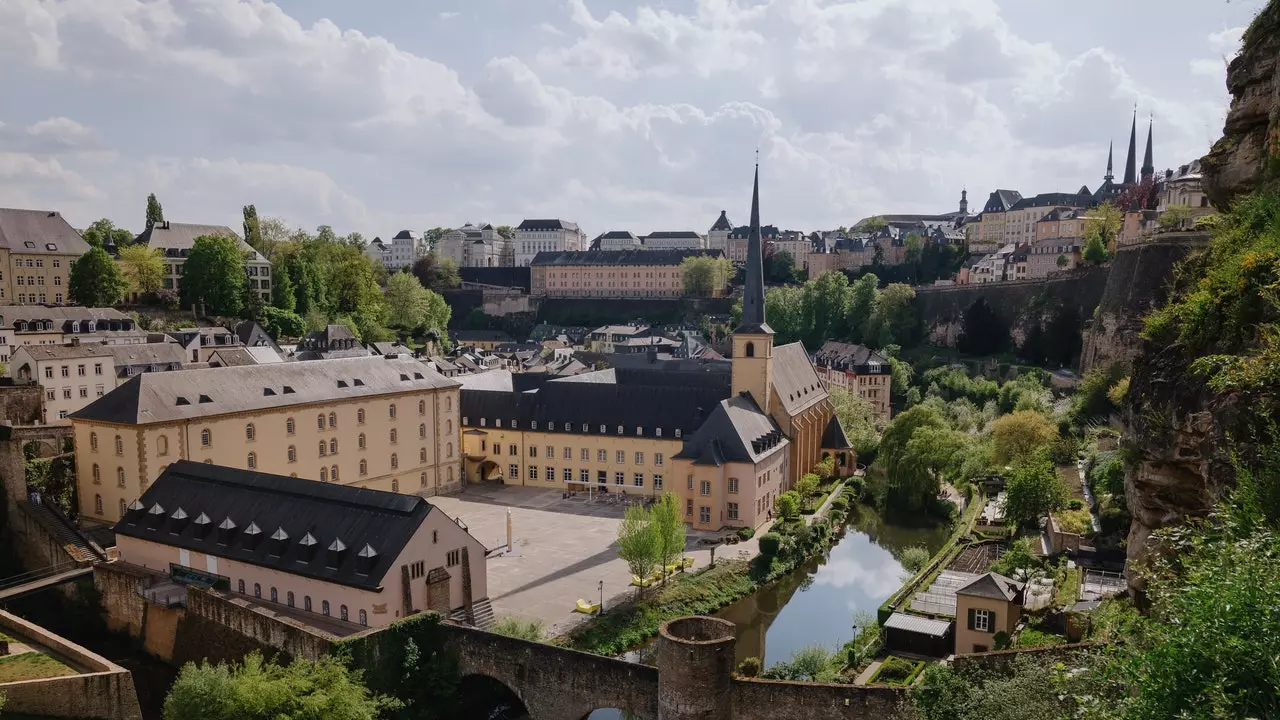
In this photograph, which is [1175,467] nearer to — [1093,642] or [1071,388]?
[1093,642]

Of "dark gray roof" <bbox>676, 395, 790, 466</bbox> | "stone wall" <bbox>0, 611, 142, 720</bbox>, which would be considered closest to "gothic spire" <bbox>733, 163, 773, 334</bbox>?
"dark gray roof" <bbox>676, 395, 790, 466</bbox>

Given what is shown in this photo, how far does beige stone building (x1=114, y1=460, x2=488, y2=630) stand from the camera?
2552cm

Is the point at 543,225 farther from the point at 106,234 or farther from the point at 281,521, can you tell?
the point at 281,521

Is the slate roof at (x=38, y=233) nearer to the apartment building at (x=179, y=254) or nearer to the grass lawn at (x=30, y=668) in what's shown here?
the apartment building at (x=179, y=254)

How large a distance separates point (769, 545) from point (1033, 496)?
431 inches

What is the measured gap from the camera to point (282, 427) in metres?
39.4

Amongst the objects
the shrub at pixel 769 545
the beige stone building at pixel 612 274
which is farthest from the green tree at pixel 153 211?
the shrub at pixel 769 545

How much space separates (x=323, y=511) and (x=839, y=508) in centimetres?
2703

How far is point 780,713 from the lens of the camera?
19781mm

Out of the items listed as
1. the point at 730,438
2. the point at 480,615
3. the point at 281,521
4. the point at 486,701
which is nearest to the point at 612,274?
the point at 730,438

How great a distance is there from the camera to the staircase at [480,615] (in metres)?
27.1

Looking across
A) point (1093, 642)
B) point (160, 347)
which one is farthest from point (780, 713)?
point (160, 347)

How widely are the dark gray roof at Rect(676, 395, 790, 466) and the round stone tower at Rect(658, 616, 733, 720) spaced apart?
2154 centimetres

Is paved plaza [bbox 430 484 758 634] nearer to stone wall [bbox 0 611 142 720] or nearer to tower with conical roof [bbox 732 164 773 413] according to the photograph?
tower with conical roof [bbox 732 164 773 413]
